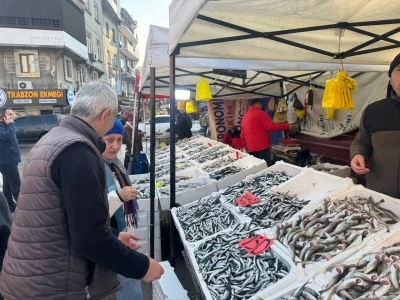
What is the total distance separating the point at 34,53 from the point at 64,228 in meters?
28.3

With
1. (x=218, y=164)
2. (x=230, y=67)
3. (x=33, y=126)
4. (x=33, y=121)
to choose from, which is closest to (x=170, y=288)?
(x=230, y=67)

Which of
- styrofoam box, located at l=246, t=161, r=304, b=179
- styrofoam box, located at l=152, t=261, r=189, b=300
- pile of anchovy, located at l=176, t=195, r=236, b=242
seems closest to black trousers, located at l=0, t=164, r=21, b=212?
pile of anchovy, located at l=176, t=195, r=236, b=242

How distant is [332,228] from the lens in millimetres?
2354

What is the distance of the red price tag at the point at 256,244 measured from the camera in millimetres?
2473

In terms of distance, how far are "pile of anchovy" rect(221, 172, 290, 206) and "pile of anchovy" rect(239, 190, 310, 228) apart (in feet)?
0.74

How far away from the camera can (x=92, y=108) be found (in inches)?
66.4

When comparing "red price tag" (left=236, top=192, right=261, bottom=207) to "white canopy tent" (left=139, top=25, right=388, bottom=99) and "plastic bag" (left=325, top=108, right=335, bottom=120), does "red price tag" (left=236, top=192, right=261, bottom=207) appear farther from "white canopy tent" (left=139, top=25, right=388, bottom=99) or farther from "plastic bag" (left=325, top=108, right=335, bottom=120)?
"plastic bag" (left=325, top=108, right=335, bottom=120)

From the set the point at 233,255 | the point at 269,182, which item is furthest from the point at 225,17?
the point at 233,255

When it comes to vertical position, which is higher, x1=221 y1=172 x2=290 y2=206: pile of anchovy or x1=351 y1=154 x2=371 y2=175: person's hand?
x1=351 y1=154 x2=371 y2=175: person's hand

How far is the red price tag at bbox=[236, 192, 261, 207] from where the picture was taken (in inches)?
138

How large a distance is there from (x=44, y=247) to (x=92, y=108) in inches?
29.2

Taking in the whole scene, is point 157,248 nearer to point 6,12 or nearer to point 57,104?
point 57,104

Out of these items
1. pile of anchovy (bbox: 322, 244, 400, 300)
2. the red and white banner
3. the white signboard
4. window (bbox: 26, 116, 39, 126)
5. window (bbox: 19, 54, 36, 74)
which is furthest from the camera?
window (bbox: 19, 54, 36, 74)

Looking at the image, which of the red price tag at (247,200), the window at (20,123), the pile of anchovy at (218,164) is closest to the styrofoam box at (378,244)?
the red price tag at (247,200)
